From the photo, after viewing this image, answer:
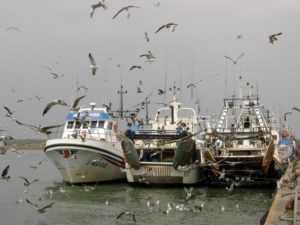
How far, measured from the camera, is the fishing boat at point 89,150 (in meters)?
30.8

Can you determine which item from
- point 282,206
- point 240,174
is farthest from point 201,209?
point 240,174

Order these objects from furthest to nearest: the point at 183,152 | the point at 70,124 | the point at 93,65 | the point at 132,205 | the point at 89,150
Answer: the point at 70,124
the point at 89,150
the point at 183,152
the point at 132,205
the point at 93,65

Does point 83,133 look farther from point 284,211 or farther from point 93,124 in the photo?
point 284,211

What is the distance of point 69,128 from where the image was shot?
3406 centimetres

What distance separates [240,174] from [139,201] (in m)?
6.67

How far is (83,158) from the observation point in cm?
3102

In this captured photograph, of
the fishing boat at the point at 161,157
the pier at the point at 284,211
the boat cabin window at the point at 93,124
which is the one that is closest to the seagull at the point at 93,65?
the pier at the point at 284,211

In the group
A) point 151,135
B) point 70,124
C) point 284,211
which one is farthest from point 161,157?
point 284,211

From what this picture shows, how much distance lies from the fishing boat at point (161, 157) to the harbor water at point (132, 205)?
611 millimetres

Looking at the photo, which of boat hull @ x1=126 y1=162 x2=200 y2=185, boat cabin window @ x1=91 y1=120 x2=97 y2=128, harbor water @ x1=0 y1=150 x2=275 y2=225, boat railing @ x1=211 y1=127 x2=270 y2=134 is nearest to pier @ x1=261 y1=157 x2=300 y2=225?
harbor water @ x1=0 y1=150 x2=275 y2=225

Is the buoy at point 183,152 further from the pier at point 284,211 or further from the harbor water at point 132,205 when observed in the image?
the pier at point 284,211

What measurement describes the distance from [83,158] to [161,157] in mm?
4071

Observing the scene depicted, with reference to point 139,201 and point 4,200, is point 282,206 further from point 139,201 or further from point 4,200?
point 4,200

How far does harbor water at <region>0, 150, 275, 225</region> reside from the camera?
2027 centimetres
